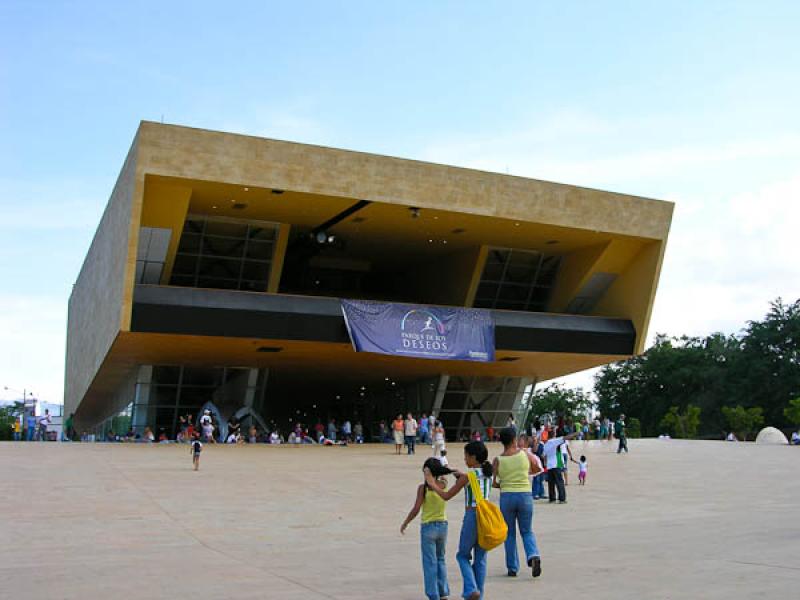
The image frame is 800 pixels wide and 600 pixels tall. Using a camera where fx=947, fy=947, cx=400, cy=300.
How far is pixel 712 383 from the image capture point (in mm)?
68938

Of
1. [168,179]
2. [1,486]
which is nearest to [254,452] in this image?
[168,179]

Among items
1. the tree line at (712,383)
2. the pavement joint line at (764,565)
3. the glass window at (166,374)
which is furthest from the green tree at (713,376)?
the pavement joint line at (764,565)

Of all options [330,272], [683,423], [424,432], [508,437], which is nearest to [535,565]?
[508,437]

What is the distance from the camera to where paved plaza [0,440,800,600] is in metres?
8.36

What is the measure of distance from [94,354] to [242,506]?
27451 millimetres

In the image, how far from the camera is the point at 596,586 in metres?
8.22

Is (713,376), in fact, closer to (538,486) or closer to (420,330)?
(420,330)

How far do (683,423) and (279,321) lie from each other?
38.9 m

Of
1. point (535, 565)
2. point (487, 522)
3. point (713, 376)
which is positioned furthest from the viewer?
point (713, 376)

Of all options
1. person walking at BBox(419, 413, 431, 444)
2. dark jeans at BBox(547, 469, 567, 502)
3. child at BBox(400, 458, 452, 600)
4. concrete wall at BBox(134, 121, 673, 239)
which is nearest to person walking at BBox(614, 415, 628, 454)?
person walking at BBox(419, 413, 431, 444)

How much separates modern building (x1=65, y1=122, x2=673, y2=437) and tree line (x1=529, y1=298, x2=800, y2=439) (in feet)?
66.3

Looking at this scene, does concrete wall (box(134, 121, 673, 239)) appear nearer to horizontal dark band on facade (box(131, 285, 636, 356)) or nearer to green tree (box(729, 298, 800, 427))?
horizontal dark band on facade (box(131, 285, 636, 356))

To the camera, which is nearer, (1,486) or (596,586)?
(596,586)

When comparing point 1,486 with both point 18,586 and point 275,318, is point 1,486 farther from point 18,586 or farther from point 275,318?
point 275,318
